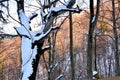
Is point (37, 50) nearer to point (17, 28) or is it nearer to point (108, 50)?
point (17, 28)

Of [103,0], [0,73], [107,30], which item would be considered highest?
[103,0]

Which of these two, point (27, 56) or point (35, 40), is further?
point (27, 56)

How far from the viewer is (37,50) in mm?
7801

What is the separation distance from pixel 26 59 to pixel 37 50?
1.69 ft

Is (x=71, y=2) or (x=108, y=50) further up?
(x=71, y=2)

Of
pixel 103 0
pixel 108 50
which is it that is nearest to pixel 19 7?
pixel 103 0

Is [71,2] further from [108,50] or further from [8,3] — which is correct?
[108,50]

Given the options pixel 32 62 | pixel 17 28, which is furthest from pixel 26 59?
pixel 17 28

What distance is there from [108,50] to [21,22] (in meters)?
61.6

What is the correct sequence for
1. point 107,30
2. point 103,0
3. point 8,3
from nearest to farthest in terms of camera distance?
point 8,3
point 103,0
point 107,30

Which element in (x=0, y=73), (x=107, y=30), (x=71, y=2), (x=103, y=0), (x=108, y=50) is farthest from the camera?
(x=108, y=50)

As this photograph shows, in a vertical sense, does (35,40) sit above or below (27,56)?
above

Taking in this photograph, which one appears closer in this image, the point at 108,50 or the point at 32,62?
the point at 32,62

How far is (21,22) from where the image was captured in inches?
335
